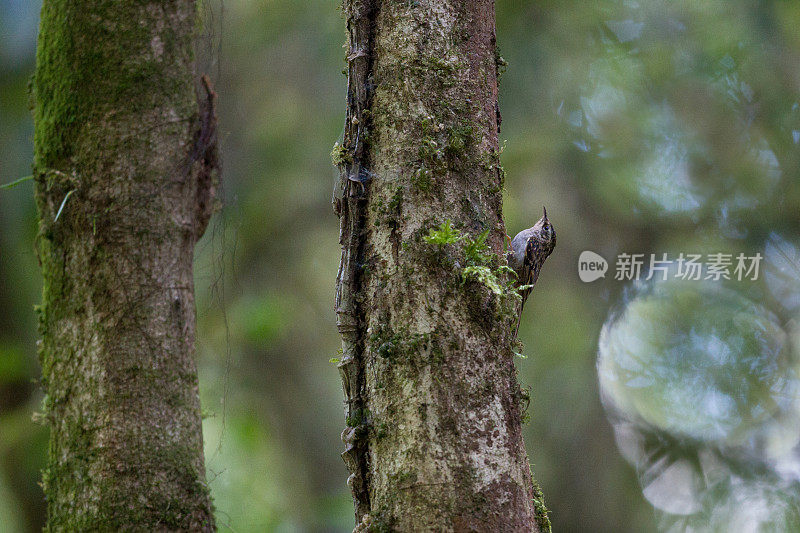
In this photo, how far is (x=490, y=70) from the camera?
1.92 m

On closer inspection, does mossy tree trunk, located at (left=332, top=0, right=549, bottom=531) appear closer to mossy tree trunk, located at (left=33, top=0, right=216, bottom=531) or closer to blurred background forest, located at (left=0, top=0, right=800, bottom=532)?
mossy tree trunk, located at (left=33, top=0, right=216, bottom=531)

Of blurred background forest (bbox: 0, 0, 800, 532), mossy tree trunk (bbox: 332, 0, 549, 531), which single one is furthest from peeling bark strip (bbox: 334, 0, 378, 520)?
blurred background forest (bbox: 0, 0, 800, 532)

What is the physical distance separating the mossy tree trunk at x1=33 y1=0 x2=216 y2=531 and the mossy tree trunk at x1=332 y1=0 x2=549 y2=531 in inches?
57.4

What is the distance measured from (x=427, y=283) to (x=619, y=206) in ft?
17.5

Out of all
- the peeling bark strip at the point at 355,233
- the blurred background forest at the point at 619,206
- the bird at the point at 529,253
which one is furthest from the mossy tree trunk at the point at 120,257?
the blurred background forest at the point at 619,206

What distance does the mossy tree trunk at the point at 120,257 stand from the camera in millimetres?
2863

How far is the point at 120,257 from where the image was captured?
3.02m

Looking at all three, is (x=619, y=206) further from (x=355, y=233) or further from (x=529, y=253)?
(x=355, y=233)

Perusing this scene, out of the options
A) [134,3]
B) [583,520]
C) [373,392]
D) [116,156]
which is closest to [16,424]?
[116,156]

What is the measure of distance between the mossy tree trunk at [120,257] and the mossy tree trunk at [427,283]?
57.4 inches

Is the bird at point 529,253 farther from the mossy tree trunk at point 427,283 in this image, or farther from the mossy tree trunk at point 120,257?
the mossy tree trunk at point 120,257

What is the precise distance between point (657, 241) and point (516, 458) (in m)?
5.36

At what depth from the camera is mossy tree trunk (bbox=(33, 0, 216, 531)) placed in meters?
2.86

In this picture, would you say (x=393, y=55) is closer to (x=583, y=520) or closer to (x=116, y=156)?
(x=116, y=156)
